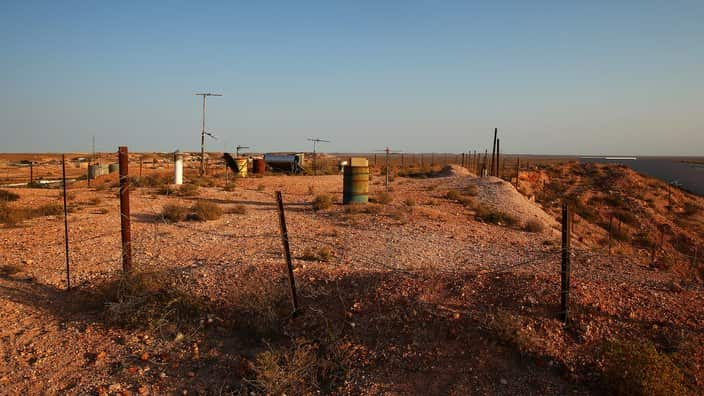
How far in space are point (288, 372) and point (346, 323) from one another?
3.71ft

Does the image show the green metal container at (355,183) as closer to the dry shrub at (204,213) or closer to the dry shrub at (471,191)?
the dry shrub at (204,213)

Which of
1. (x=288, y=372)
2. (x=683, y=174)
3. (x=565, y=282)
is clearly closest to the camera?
(x=288, y=372)

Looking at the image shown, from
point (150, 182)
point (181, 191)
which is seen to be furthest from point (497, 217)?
point (150, 182)

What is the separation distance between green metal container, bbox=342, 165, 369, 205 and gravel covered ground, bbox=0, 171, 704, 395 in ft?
21.1

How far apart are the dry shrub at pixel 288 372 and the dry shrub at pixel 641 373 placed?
3.35 m

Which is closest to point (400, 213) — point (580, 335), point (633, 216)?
point (580, 335)

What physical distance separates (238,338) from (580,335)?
452cm

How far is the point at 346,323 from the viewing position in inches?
261

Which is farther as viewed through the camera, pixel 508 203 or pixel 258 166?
pixel 258 166

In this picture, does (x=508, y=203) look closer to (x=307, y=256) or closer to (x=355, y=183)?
(x=355, y=183)

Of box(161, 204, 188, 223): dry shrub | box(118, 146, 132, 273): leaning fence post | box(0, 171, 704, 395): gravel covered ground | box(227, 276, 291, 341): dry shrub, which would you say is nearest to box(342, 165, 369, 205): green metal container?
box(161, 204, 188, 223): dry shrub

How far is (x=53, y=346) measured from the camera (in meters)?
6.39

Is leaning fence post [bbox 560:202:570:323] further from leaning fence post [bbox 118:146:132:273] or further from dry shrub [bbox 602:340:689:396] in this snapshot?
leaning fence post [bbox 118:146:132:273]

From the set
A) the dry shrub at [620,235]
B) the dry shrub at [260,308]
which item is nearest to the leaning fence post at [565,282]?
the dry shrub at [260,308]
